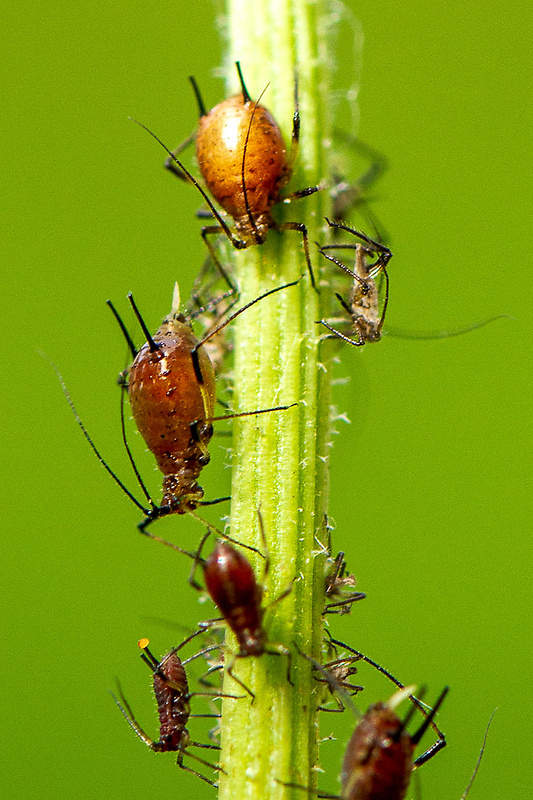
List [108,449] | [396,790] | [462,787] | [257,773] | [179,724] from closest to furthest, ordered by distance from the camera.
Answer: [396,790] < [257,773] < [179,724] < [462,787] < [108,449]

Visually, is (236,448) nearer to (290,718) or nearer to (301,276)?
(301,276)

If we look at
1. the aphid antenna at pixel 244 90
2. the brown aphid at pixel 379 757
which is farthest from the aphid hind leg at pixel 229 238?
the brown aphid at pixel 379 757

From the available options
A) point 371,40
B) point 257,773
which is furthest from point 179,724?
point 371,40

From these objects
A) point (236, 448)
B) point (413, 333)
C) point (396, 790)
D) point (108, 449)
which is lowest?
point (396, 790)

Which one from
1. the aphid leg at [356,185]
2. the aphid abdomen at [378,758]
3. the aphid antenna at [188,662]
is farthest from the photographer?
the aphid leg at [356,185]

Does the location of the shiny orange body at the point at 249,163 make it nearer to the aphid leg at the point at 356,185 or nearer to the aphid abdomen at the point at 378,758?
the aphid leg at the point at 356,185

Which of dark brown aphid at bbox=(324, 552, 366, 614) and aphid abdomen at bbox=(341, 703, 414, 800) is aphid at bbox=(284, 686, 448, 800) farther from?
dark brown aphid at bbox=(324, 552, 366, 614)

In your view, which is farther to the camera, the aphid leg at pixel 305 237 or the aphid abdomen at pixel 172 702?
the aphid abdomen at pixel 172 702

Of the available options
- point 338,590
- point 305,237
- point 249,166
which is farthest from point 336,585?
point 249,166
